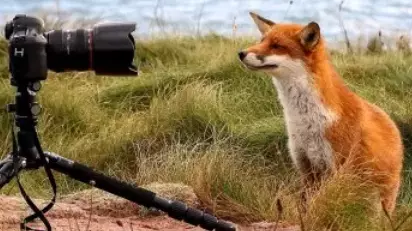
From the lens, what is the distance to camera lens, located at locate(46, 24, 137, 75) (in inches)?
→ 140

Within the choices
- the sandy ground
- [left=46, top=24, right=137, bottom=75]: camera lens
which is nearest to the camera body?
[left=46, top=24, right=137, bottom=75]: camera lens

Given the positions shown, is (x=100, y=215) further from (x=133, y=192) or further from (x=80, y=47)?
(x=80, y=47)

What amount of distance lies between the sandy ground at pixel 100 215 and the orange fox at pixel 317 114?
2.22ft

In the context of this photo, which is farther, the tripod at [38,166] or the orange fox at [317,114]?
the orange fox at [317,114]

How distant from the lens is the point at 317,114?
551 cm

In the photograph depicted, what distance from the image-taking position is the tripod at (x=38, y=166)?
137 inches

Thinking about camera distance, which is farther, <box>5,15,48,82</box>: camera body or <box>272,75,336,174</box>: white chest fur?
<box>272,75,336,174</box>: white chest fur

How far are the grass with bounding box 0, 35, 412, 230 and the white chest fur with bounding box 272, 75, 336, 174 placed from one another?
0.66 ft

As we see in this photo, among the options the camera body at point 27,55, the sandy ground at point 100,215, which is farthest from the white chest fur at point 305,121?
the camera body at point 27,55

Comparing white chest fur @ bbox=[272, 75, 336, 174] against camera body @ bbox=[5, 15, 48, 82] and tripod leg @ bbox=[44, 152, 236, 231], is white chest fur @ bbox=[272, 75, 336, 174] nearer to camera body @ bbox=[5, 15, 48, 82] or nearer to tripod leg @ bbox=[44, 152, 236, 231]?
tripod leg @ bbox=[44, 152, 236, 231]

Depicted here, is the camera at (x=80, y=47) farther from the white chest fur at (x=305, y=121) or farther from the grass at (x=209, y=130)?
the white chest fur at (x=305, y=121)

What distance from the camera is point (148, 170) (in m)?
6.18

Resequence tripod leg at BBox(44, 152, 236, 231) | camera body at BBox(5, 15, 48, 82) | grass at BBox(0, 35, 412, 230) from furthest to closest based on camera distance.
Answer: grass at BBox(0, 35, 412, 230)
tripod leg at BBox(44, 152, 236, 231)
camera body at BBox(5, 15, 48, 82)

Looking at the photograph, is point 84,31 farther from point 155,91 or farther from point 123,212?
point 155,91
